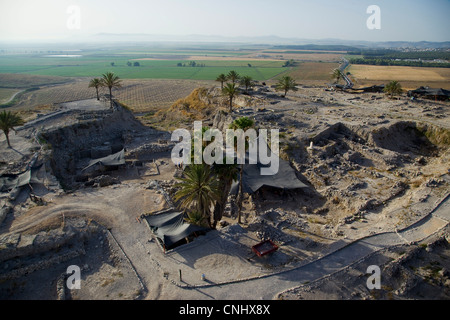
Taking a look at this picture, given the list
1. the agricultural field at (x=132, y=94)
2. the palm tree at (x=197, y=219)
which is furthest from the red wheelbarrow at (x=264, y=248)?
the agricultural field at (x=132, y=94)

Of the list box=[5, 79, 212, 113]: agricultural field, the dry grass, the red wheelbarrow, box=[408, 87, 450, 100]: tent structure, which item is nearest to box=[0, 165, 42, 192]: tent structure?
the red wheelbarrow

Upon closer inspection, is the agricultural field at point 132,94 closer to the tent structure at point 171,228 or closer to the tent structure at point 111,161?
the tent structure at point 111,161

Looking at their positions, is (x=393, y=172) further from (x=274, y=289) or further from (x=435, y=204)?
(x=274, y=289)

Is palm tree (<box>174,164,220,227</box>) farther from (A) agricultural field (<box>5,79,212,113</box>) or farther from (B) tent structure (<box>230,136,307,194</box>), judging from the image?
(A) agricultural field (<box>5,79,212,113</box>)

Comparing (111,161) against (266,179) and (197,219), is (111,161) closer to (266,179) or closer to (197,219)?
(197,219)

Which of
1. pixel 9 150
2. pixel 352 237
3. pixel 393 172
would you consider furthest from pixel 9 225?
pixel 393 172

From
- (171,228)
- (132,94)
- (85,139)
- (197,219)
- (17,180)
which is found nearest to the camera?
(171,228)

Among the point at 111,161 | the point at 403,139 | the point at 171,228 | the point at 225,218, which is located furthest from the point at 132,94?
the point at 171,228
